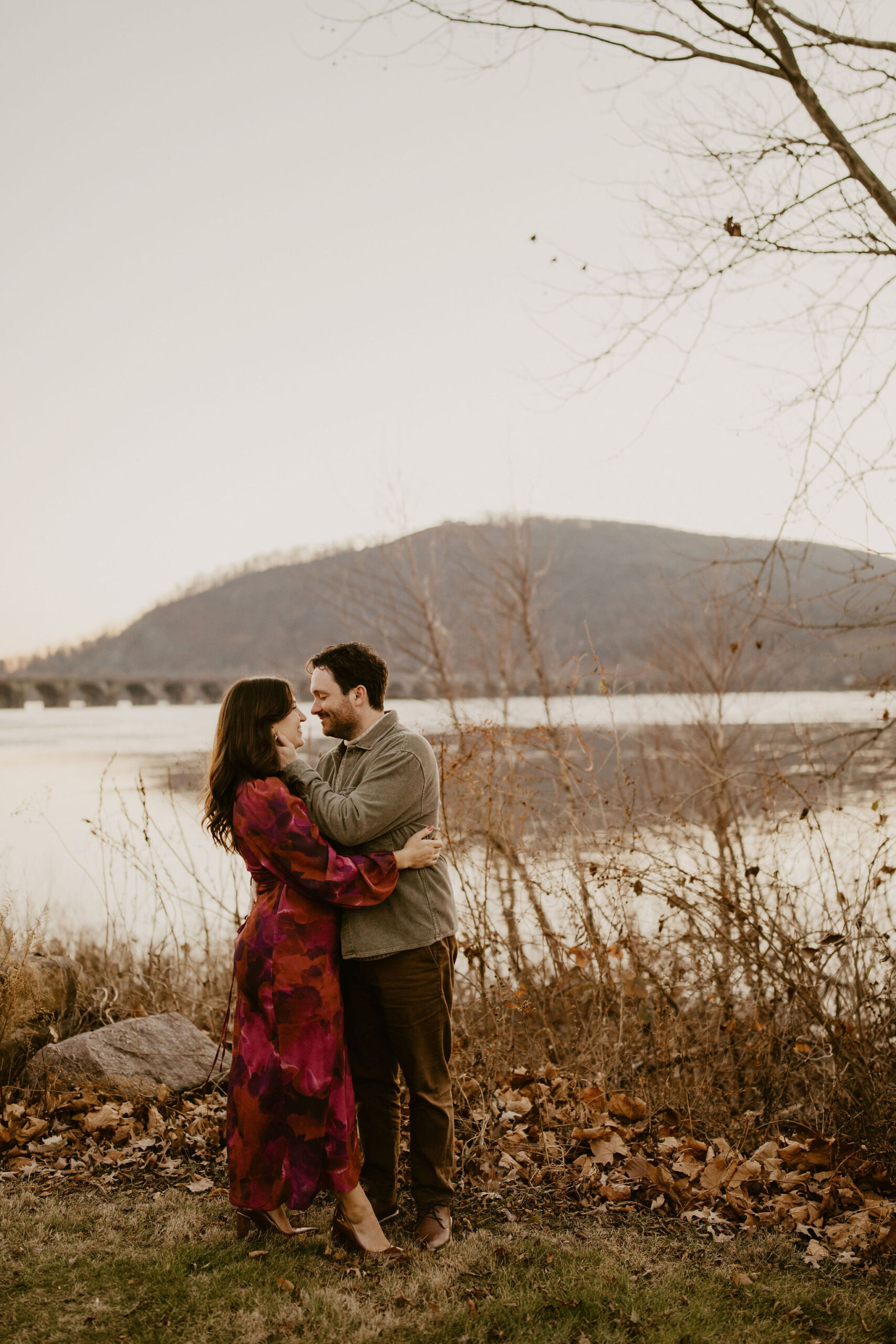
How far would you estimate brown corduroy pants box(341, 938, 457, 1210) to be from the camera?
11.6 ft

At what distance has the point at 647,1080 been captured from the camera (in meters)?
5.12

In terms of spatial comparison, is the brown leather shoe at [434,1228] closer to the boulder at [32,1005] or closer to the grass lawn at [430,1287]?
the grass lawn at [430,1287]

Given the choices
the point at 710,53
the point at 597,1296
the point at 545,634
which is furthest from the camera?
the point at 545,634

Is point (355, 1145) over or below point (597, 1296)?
over

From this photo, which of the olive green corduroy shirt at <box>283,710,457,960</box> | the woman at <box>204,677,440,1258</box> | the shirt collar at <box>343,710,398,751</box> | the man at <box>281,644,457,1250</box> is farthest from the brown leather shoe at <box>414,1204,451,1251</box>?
the shirt collar at <box>343,710,398,751</box>

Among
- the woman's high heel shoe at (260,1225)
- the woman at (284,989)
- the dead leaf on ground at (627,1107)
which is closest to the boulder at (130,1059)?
the woman's high heel shoe at (260,1225)

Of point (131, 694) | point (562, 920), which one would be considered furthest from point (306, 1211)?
point (131, 694)

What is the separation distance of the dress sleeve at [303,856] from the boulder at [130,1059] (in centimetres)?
243

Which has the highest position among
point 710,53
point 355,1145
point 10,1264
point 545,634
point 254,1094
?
point 710,53

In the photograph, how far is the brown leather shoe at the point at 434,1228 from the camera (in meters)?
3.61

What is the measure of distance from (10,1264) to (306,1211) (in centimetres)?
116

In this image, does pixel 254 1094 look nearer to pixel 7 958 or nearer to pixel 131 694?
pixel 7 958

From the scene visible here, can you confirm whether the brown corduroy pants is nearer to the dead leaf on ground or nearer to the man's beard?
the man's beard

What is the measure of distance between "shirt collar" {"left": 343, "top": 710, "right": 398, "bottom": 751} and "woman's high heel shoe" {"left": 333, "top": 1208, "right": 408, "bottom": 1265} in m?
1.80
